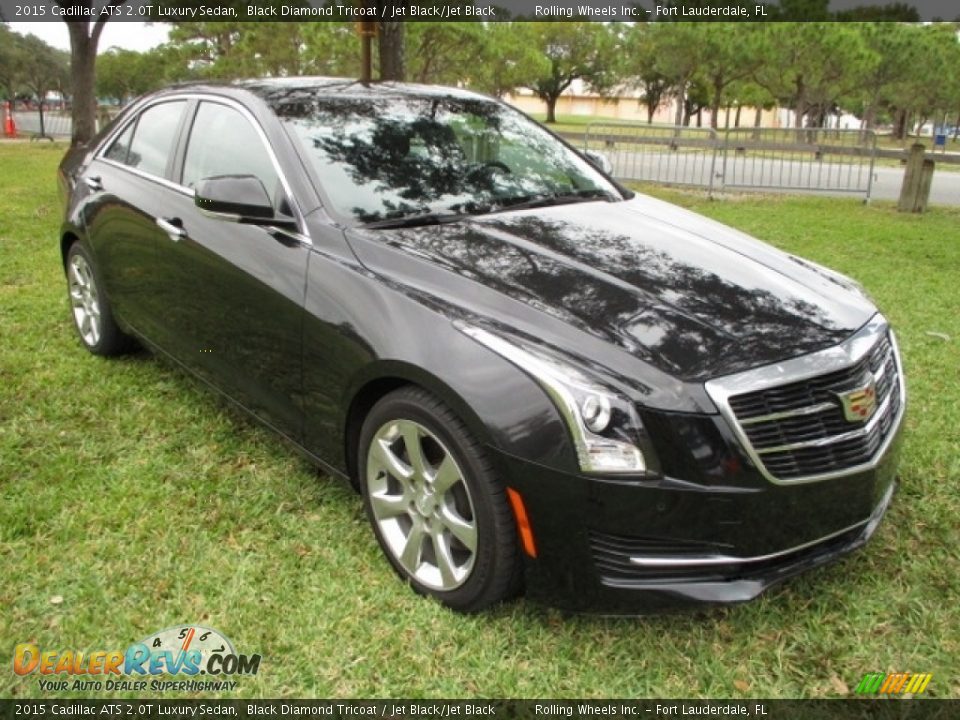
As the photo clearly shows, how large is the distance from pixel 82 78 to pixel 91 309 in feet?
33.7

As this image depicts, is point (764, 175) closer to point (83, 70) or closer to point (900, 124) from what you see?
point (83, 70)

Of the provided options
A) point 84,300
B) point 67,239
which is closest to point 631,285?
point 84,300

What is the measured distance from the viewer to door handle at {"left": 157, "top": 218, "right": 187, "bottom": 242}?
140 inches

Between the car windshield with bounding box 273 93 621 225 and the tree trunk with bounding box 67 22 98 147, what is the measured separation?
436 inches

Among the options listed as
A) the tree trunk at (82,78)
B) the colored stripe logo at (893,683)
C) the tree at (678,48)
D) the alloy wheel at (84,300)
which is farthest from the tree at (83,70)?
the tree at (678,48)

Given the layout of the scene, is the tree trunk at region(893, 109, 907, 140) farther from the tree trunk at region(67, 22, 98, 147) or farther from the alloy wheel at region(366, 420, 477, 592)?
the alloy wheel at region(366, 420, 477, 592)

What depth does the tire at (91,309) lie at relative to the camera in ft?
14.9

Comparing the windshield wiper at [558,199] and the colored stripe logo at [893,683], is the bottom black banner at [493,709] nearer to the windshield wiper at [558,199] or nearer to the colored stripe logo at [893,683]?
the colored stripe logo at [893,683]

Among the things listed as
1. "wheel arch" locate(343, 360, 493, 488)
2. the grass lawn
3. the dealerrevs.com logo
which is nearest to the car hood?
"wheel arch" locate(343, 360, 493, 488)

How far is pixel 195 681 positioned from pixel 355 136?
209 cm

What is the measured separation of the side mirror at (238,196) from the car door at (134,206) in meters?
0.85

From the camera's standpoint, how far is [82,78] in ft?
43.1

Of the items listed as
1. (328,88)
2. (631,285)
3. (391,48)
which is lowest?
(631,285)

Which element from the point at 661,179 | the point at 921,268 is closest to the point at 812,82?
the point at 661,179
